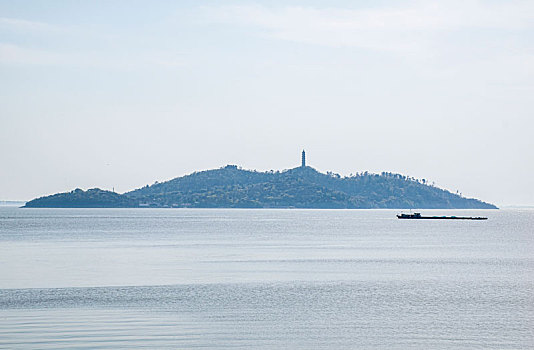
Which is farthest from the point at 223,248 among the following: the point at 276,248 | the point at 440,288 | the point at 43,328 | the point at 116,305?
the point at 43,328

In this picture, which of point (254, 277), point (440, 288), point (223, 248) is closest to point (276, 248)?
point (223, 248)

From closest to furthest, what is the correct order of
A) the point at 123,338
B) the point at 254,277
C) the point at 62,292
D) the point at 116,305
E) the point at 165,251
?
1. the point at 123,338
2. the point at 116,305
3. the point at 62,292
4. the point at 254,277
5. the point at 165,251

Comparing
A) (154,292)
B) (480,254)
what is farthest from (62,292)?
(480,254)

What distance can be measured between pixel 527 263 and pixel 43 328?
62714mm

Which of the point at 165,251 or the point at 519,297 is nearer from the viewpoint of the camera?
the point at 519,297

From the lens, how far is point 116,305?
4609 cm

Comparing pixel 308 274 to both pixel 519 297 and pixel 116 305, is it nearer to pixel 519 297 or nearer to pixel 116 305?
pixel 519 297

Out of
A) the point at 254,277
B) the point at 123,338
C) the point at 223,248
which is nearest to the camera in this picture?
the point at 123,338

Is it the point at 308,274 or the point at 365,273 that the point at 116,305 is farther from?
the point at 365,273

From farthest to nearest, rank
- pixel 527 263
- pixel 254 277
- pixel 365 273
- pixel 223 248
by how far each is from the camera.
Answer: pixel 223 248 < pixel 527 263 < pixel 365 273 < pixel 254 277

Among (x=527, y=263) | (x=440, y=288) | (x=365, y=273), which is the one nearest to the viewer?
(x=440, y=288)

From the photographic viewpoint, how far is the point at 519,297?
52656 mm

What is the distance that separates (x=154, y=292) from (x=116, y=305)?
7.20 metres

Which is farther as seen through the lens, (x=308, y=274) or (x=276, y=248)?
(x=276, y=248)
